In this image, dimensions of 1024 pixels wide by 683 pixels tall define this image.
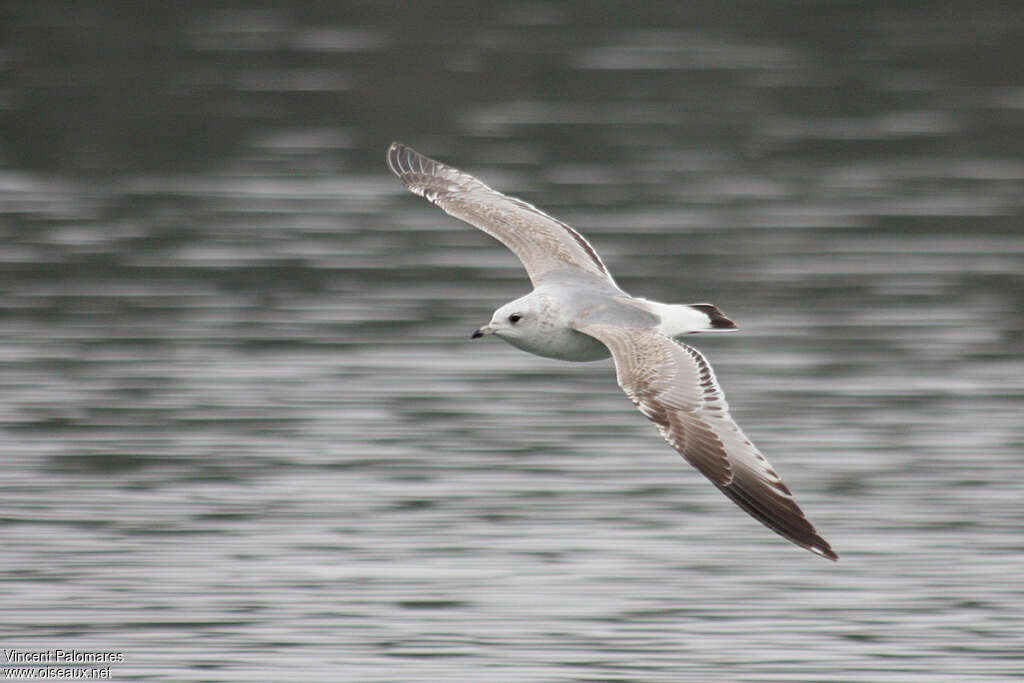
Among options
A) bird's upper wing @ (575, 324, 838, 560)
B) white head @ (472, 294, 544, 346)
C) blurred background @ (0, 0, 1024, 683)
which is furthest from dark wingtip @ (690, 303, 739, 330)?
blurred background @ (0, 0, 1024, 683)

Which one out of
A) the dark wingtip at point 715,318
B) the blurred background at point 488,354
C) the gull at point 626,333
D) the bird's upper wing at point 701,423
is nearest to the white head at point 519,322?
the gull at point 626,333

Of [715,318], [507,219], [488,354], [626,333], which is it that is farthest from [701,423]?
[488,354]

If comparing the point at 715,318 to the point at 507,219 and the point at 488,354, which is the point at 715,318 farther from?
the point at 488,354

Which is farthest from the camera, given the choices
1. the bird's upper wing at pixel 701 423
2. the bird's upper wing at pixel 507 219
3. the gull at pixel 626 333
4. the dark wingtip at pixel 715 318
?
the bird's upper wing at pixel 507 219

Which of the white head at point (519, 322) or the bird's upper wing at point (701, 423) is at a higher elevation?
the white head at point (519, 322)

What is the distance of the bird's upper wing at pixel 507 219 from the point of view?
10.8 meters

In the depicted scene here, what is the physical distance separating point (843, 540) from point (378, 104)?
12.9m

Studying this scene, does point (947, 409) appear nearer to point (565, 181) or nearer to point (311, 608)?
point (311, 608)

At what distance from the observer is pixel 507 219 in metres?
11.2

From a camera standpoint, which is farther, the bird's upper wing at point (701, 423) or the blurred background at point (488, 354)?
the blurred background at point (488, 354)

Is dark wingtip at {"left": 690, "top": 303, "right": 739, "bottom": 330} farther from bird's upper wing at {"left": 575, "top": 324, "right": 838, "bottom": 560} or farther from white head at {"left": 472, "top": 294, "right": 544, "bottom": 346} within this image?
white head at {"left": 472, "top": 294, "right": 544, "bottom": 346}

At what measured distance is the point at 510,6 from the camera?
28922 millimetres

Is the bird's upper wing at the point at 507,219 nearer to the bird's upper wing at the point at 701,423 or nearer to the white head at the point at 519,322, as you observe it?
the white head at the point at 519,322

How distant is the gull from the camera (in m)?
8.38
